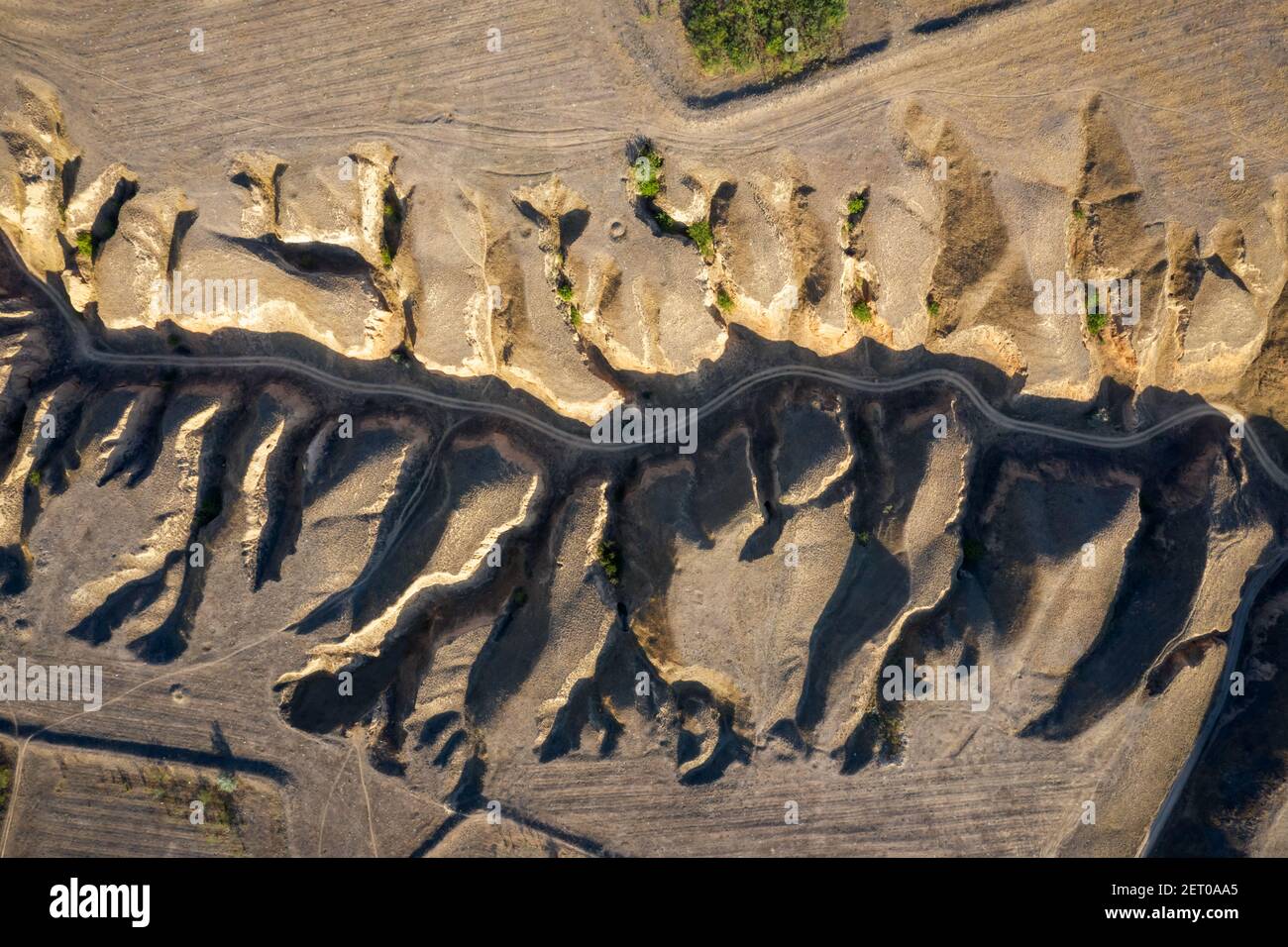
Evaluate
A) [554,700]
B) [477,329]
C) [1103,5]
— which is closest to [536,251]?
[477,329]

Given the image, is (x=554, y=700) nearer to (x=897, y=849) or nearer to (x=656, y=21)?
(x=897, y=849)

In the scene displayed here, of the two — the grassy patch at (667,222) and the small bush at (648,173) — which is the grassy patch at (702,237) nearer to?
the grassy patch at (667,222)

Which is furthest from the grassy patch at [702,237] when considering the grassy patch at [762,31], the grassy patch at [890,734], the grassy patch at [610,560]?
the grassy patch at [890,734]

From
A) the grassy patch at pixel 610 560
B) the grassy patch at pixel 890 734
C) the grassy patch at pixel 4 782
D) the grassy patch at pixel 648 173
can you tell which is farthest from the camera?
the grassy patch at pixel 610 560

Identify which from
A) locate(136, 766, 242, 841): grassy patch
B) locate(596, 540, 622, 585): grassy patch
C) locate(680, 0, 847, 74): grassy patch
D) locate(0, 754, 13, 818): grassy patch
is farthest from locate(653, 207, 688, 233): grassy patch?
locate(0, 754, 13, 818): grassy patch

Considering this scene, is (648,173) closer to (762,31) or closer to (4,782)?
(762,31)
